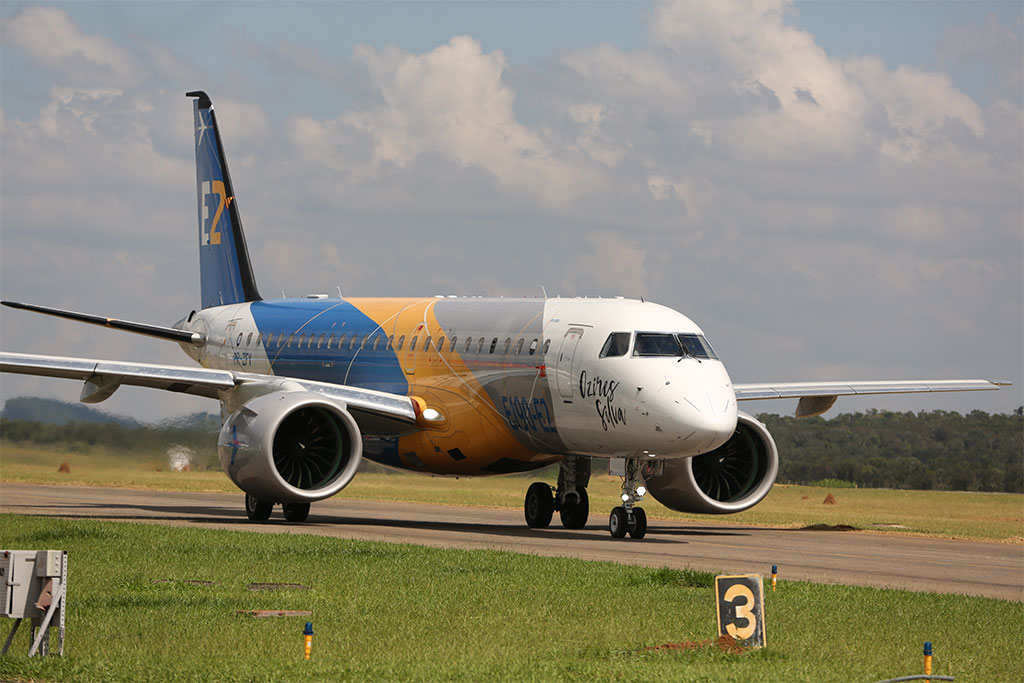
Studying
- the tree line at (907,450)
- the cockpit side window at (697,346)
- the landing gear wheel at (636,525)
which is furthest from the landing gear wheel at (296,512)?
the tree line at (907,450)

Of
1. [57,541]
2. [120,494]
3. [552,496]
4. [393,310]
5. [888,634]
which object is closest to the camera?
[888,634]

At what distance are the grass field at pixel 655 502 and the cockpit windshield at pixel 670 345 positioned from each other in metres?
8.82

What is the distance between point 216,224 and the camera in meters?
45.2

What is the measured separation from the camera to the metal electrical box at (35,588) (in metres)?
13.9

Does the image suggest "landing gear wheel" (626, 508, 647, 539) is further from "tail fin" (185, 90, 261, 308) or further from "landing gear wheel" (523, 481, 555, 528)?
"tail fin" (185, 90, 261, 308)

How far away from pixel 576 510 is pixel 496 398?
3037 millimetres

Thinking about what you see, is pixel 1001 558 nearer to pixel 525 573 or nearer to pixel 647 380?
pixel 647 380

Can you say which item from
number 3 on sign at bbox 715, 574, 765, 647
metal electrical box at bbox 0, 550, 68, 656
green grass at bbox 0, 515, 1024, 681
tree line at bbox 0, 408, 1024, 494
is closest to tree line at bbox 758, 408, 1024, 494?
tree line at bbox 0, 408, 1024, 494

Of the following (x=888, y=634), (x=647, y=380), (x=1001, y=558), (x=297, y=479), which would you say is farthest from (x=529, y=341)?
(x=888, y=634)

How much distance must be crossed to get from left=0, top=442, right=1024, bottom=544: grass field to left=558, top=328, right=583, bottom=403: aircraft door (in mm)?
9418

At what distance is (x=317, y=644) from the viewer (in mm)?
15305

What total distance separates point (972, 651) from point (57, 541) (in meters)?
14.4

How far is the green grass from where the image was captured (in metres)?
14.1

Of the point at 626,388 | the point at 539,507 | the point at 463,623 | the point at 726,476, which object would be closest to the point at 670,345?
the point at 626,388
